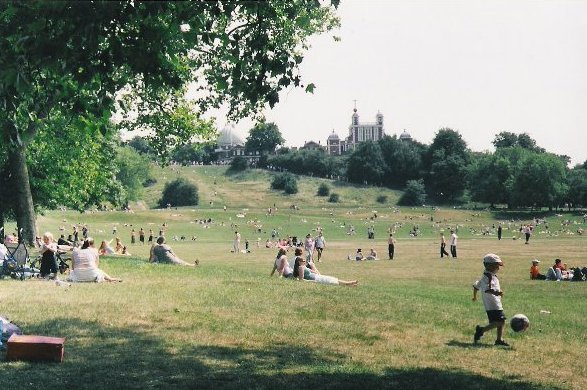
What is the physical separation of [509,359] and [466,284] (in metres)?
16.5

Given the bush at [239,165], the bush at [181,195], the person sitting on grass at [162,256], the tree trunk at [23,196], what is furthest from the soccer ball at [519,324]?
the bush at [239,165]

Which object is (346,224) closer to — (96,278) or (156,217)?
(156,217)

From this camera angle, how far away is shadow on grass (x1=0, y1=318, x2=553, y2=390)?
29.4 ft

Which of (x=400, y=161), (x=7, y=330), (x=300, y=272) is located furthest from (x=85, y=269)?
(x=400, y=161)

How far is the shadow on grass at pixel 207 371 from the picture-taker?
8.97 metres

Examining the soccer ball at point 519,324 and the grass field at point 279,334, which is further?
the soccer ball at point 519,324

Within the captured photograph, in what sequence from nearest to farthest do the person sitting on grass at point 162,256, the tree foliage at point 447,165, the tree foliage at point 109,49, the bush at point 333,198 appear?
the tree foliage at point 109,49 < the person sitting on grass at point 162,256 < the bush at point 333,198 < the tree foliage at point 447,165

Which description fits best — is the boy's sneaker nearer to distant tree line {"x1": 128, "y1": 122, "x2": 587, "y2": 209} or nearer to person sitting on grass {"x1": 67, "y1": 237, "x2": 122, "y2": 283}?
person sitting on grass {"x1": 67, "y1": 237, "x2": 122, "y2": 283}

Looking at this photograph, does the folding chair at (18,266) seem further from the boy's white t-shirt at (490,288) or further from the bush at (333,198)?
the bush at (333,198)

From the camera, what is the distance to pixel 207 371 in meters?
9.73

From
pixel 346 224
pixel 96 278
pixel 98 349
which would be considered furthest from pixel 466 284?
pixel 346 224

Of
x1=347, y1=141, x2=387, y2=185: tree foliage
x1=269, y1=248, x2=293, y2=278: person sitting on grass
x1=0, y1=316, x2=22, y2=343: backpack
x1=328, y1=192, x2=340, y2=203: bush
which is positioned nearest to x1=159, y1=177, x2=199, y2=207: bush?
x1=328, y1=192, x2=340, y2=203: bush

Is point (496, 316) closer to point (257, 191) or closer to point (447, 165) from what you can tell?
point (447, 165)

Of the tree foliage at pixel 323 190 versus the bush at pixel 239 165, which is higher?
the bush at pixel 239 165
